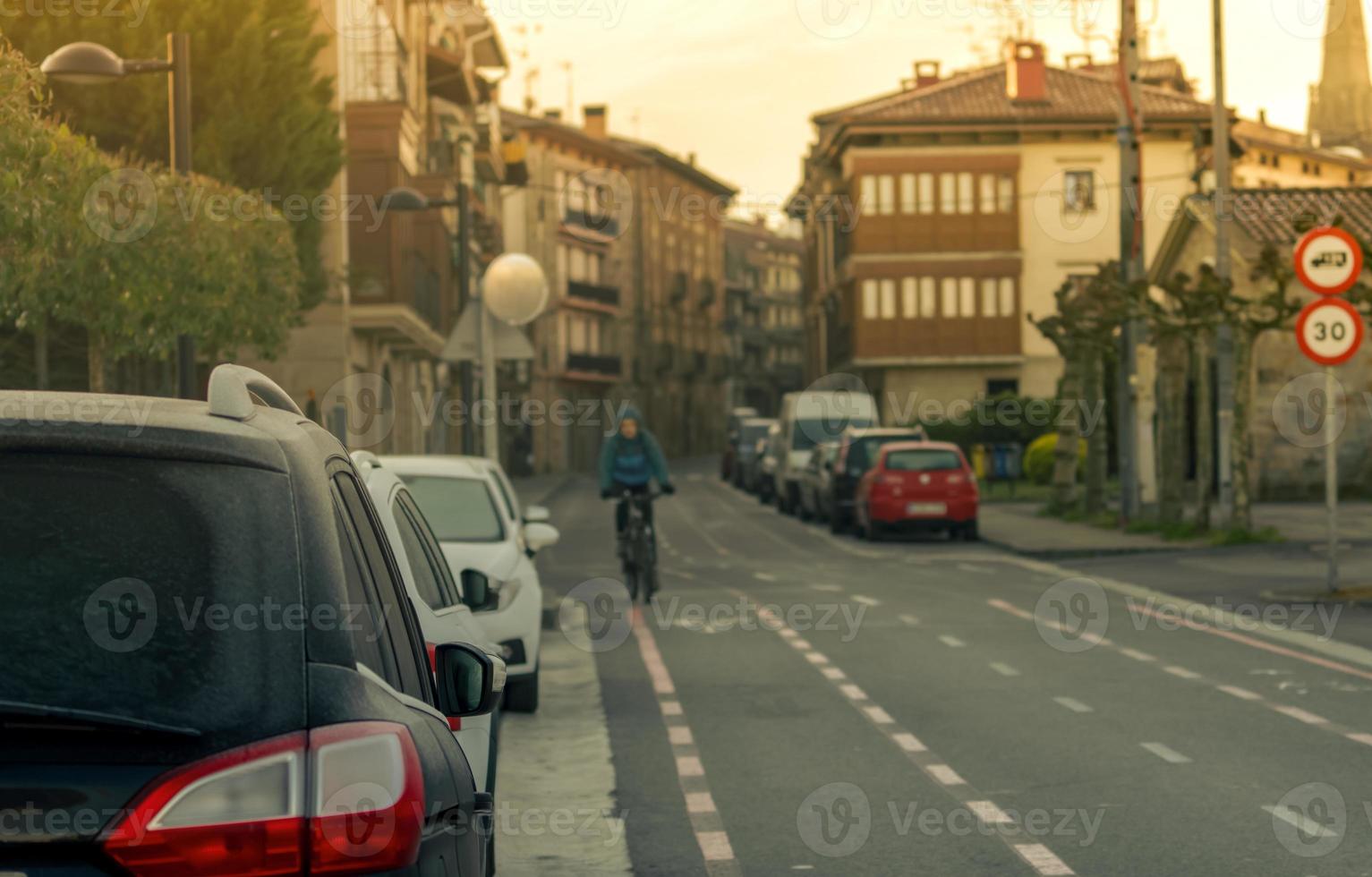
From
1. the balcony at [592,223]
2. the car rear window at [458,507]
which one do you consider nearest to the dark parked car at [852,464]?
the car rear window at [458,507]

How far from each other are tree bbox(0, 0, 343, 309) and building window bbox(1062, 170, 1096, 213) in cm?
4225

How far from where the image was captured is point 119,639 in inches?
122

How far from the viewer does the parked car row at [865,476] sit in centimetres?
3088

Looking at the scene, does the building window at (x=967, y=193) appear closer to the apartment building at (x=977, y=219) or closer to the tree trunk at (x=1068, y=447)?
the apartment building at (x=977, y=219)

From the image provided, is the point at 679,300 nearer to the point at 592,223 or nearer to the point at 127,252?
the point at 592,223

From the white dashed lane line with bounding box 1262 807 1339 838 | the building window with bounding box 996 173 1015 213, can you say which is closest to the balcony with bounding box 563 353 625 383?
the building window with bounding box 996 173 1015 213

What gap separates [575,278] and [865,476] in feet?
215

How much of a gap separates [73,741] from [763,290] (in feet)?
462

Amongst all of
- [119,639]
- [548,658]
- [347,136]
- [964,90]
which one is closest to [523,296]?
[548,658]

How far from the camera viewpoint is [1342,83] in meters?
148

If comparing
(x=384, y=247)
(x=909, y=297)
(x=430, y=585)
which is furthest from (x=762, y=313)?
(x=430, y=585)

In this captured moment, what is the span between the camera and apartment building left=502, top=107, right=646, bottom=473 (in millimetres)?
90125

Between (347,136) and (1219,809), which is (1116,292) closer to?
(347,136)

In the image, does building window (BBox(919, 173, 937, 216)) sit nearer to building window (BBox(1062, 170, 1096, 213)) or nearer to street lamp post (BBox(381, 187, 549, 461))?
building window (BBox(1062, 170, 1096, 213))
